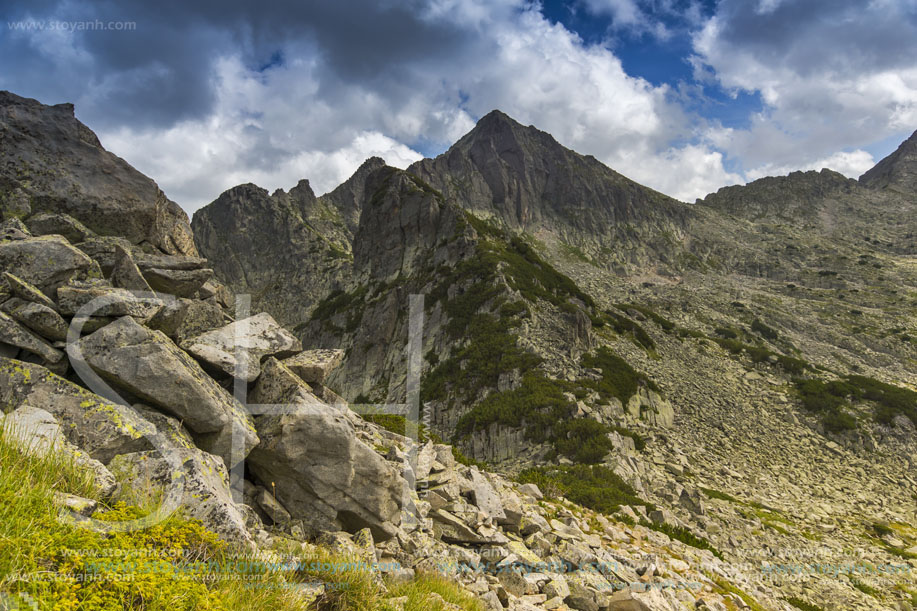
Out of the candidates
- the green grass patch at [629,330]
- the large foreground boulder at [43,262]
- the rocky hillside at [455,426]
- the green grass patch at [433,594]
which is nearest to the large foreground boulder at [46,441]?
the rocky hillside at [455,426]

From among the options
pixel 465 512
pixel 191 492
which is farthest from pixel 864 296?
pixel 191 492

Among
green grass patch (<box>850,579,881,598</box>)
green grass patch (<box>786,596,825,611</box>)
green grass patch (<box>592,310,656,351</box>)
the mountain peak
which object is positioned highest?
the mountain peak

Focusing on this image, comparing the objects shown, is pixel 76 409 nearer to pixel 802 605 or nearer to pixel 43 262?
pixel 43 262

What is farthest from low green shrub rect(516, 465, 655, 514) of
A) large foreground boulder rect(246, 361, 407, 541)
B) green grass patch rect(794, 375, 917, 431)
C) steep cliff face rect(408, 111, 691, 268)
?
steep cliff face rect(408, 111, 691, 268)

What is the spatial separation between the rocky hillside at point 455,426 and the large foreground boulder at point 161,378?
4 centimetres

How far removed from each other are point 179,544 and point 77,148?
41.0 ft

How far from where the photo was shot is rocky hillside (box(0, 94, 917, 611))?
5895 millimetres

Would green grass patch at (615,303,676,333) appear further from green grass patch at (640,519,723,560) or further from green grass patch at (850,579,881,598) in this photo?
green grass patch at (640,519,723,560)

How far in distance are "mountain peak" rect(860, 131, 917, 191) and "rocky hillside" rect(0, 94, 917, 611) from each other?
138 m

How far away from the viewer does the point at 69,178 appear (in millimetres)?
10945

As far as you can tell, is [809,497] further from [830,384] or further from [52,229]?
[52,229]

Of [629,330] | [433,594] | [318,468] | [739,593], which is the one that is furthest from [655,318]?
[433,594]

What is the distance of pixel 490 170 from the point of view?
400 ft

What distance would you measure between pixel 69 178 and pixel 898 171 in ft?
839
